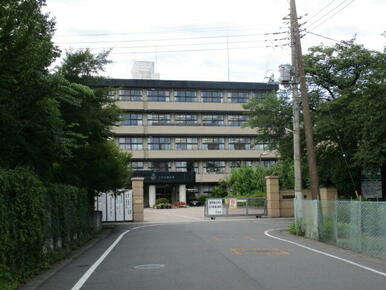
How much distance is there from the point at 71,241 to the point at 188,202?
6015 centimetres

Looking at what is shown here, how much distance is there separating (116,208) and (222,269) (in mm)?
25371

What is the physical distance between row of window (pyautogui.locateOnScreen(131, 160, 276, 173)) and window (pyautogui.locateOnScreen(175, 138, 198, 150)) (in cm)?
238

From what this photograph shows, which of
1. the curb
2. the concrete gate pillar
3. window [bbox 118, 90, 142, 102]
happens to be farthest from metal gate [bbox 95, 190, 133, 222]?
window [bbox 118, 90, 142, 102]

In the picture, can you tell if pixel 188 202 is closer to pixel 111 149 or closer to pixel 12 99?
pixel 111 149

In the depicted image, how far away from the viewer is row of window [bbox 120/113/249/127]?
2896 inches

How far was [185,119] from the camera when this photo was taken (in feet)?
248

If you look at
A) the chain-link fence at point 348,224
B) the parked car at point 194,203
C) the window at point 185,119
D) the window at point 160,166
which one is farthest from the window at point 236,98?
the chain-link fence at point 348,224

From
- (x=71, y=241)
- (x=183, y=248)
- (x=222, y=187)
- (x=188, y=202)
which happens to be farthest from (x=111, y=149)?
(x=188, y=202)

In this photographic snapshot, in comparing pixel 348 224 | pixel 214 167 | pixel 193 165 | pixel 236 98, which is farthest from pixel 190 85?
pixel 348 224

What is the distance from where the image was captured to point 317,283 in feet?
29.5

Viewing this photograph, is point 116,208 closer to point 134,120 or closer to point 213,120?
point 134,120

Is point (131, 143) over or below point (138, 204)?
over

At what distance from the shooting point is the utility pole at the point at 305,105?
67.7 ft

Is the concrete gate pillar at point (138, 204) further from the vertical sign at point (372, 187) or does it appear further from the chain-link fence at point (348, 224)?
the chain-link fence at point (348, 224)
